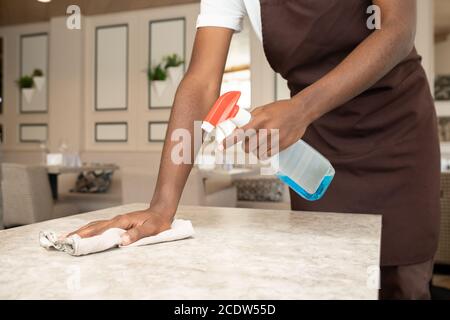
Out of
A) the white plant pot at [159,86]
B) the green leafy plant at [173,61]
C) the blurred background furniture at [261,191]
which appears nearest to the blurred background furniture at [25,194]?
the blurred background furniture at [261,191]

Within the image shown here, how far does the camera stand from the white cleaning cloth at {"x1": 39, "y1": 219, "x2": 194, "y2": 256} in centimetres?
49

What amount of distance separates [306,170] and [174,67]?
183 inches

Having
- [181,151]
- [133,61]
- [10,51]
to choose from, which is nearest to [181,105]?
[181,151]

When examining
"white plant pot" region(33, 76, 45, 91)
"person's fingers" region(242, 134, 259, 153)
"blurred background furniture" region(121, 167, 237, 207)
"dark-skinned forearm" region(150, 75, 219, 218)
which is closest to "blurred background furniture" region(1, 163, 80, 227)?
"blurred background furniture" region(121, 167, 237, 207)

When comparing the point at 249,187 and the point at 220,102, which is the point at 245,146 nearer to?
the point at 220,102

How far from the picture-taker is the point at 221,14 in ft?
3.08

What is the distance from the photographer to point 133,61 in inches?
213

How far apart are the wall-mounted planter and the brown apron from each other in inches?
170

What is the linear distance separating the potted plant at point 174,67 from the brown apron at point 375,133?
428 cm

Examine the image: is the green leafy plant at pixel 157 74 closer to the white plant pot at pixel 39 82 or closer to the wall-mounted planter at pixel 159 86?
the wall-mounted planter at pixel 159 86

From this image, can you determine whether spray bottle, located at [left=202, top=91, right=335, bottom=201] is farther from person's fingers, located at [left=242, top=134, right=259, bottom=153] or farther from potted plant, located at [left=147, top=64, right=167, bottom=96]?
potted plant, located at [left=147, top=64, right=167, bottom=96]

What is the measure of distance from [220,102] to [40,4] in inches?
217

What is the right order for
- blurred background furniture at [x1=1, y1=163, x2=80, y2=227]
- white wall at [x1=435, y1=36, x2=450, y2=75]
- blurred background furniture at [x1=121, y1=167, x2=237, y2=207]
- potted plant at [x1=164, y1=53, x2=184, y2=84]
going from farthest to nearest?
white wall at [x1=435, y1=36, x2=450, y2=75] → potted plant at [x1=164, y1=53, x2=184, y2=84] → blurred background furniture at [x1=1, y1=163, x2=80, y2=227] → blurred background furniture at [x1=121, y1=167, x2=237, y2=207]

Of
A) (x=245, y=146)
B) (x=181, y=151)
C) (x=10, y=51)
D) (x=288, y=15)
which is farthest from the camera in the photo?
(x=10, y=51)
